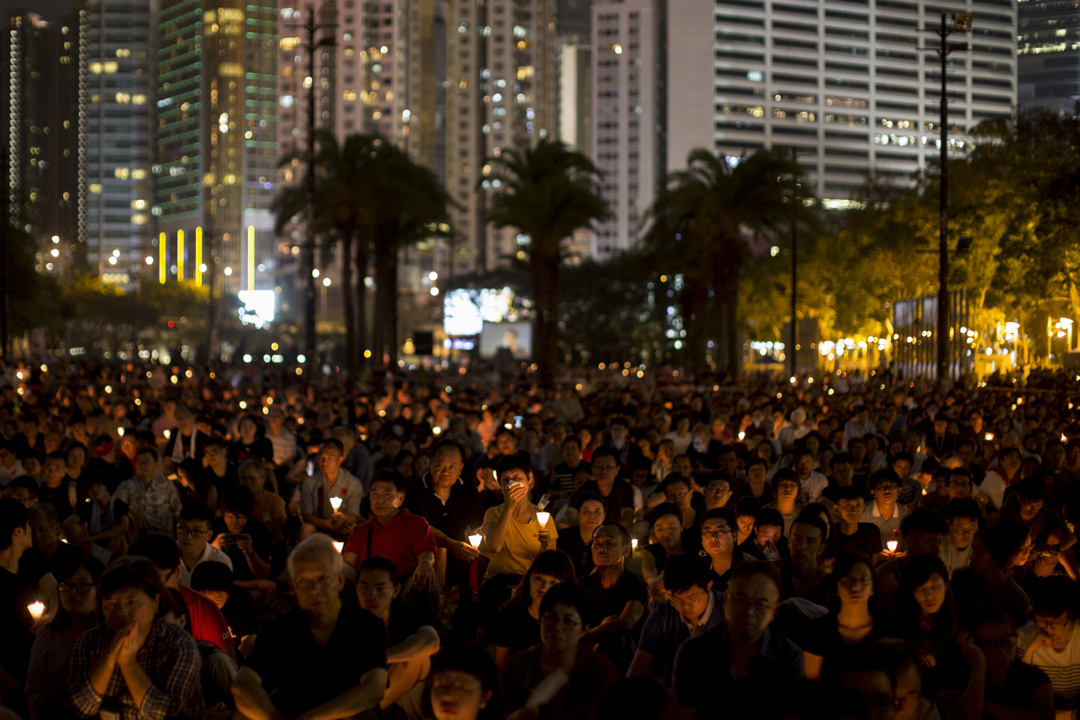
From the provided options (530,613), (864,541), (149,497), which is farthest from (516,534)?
(149,497)

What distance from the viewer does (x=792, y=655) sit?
4.90m

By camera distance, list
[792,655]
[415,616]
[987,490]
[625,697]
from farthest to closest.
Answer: [987,490] → [415,616] → [792,655] → [625,697]

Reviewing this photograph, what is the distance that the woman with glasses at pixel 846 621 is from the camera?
17.6ft

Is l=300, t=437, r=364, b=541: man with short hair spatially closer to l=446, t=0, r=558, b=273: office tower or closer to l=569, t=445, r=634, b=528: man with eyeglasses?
l=569, t=445, r=634, b=528: man with eyeglasses

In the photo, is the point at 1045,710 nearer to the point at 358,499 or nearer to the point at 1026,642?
the point at 1026,642

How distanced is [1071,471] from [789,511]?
3579mm

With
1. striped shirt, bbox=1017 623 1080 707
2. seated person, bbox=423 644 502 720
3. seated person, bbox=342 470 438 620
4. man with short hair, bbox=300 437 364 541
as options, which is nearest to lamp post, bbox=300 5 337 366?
man with short hair, bbox=300 437 364 541

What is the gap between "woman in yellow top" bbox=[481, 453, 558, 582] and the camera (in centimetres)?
740

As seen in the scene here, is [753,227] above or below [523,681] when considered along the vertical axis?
above

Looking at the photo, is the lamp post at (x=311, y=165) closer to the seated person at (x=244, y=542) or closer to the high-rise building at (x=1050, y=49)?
the high-rise building at (x=1050, y=49)

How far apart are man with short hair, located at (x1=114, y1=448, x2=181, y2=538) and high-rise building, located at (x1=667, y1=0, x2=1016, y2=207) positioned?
153m

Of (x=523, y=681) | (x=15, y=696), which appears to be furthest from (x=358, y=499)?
(x=523, y=681)

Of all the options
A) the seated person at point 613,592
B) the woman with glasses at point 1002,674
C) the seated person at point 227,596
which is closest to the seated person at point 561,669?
the seated person at point 613,592

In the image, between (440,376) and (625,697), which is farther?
(440,376)
